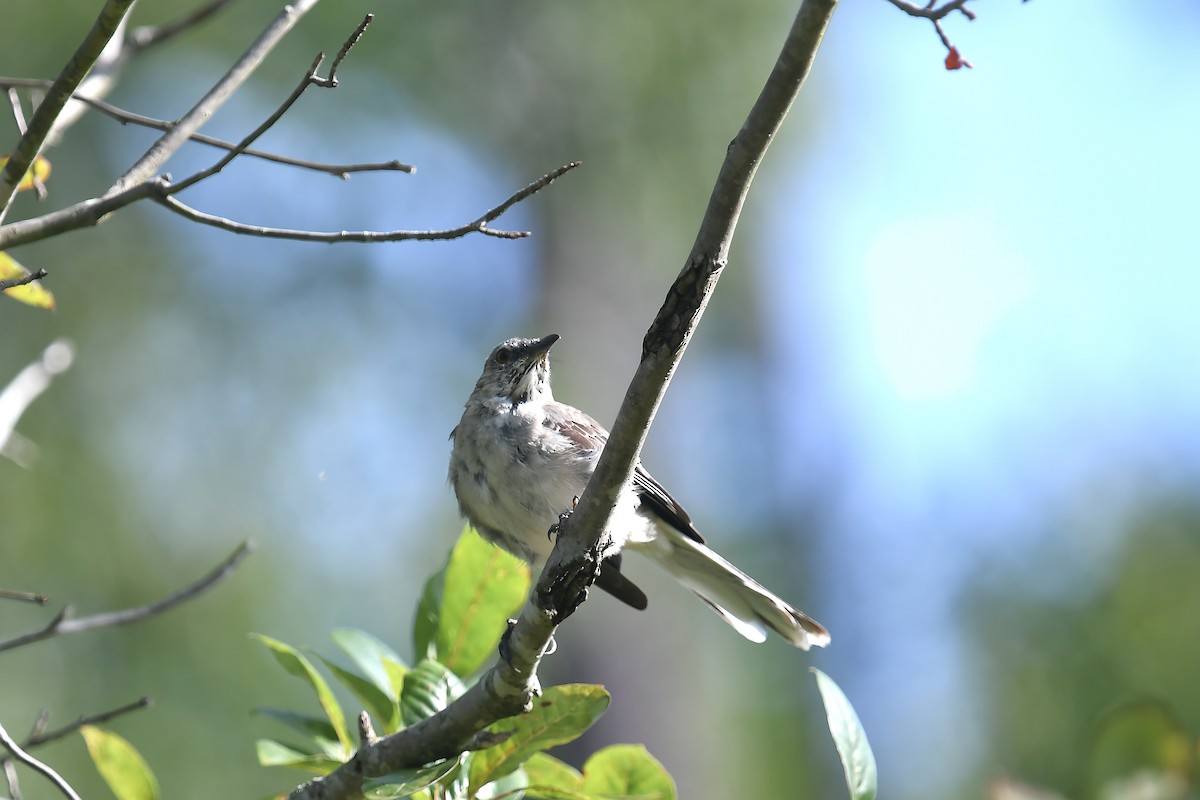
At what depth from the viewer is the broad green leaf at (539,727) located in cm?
312

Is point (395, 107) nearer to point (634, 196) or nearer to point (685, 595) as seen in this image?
point (634, 196)

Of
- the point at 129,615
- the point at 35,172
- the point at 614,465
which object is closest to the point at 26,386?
the point at 35,172

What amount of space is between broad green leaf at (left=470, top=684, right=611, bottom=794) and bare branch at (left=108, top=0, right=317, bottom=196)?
1.88m

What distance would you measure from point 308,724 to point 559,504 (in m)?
1.59

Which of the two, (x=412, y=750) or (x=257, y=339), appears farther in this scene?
(x=257, y=339)

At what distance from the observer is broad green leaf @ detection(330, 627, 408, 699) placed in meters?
3.62

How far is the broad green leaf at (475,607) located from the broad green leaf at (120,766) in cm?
102

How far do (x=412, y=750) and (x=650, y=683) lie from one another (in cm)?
963

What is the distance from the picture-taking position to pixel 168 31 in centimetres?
386

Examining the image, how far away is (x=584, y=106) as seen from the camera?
15.5 m

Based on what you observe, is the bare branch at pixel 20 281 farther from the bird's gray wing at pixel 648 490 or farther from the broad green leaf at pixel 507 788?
the bird's gray wing at pixel 648 490

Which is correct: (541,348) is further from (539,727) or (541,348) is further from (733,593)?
(539,727)

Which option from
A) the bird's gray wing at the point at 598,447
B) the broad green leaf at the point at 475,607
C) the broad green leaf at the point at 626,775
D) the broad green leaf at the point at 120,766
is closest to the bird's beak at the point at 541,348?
the bird's gray wing at the point at 598,447

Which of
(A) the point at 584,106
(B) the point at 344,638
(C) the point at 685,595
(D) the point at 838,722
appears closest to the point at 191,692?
(C) the point at 685,595
